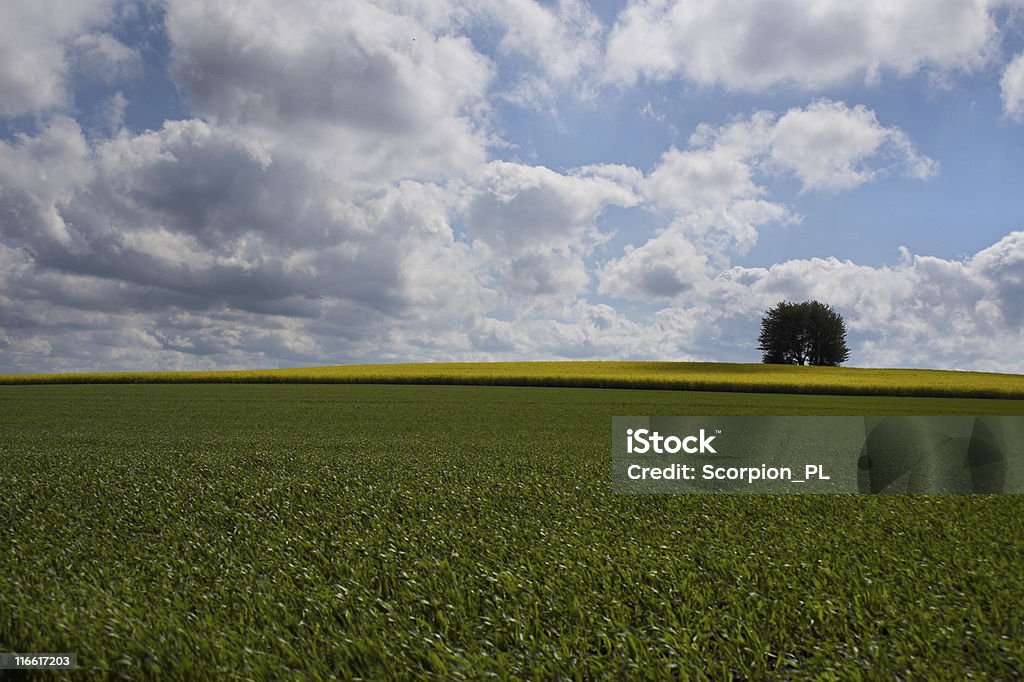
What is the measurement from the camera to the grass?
6.71 ft

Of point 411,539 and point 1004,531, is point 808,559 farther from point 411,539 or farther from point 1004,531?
point 411,539

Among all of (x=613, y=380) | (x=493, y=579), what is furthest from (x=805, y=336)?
(x=493, y=579)

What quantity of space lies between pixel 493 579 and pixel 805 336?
66664 mm

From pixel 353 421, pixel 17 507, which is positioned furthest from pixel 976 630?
pixel 353 421

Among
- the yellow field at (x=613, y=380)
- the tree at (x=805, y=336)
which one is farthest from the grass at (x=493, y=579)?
the tree at (x=805, y=336)

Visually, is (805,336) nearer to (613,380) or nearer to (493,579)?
(613,380)

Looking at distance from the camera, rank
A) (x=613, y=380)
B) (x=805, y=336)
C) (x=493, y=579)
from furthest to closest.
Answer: (x=805, y=336) → (x=613, y=380) → (x=493, y=579)

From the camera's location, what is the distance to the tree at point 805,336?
6128 centimetres

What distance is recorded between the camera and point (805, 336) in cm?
6238

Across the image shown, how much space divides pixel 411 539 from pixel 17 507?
2.97 m

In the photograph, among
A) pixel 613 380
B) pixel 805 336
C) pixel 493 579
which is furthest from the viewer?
pixel 805 336

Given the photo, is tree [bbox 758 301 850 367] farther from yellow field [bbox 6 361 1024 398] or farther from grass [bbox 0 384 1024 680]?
grass [bbox 0 384 1024 680]

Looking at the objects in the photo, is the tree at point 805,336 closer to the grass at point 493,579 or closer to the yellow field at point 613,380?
the yellow field at point 613,380

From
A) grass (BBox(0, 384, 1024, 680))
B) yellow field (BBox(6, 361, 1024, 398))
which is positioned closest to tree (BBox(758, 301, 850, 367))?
yellow field (BBox(6, 361, 1024, 398))
